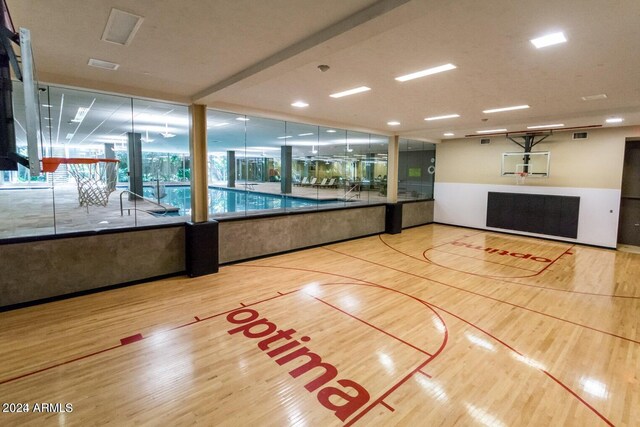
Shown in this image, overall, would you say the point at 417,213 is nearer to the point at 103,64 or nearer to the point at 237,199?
the point at 237,199

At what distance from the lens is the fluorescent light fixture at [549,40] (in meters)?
2.88

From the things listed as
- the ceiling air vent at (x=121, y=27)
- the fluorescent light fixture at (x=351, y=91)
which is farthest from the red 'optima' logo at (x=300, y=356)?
the fluorescent light fixture at (x=351, y=91)

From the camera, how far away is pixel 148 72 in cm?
421

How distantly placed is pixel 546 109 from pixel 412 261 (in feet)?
13.2

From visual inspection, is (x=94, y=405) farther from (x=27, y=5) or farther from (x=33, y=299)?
(x=27, y=5)

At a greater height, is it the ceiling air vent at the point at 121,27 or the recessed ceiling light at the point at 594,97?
the recessed ceiling light at the point at 594,97

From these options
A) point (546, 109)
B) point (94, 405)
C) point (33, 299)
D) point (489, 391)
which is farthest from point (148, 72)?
point (546, 109)

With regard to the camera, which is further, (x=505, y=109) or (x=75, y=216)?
(x=75, y=216)

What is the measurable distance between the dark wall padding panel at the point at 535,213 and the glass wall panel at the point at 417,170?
2428mm

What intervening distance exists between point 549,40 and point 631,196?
8480 millimetres

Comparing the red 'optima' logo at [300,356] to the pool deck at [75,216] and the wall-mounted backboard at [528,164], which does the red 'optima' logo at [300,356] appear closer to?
the pool deck at [75,216]

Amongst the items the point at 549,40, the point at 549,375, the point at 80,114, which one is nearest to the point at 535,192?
the point at 549,40

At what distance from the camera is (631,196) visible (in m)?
8.49

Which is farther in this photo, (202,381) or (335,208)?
(335,208)
